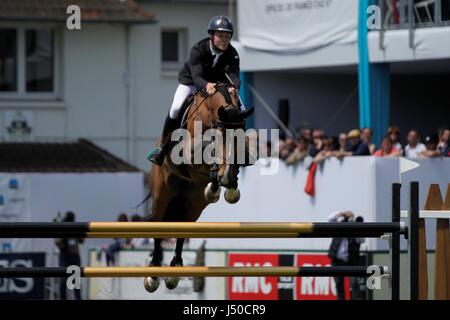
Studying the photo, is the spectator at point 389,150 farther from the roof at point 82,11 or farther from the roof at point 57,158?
the roof at point 82,11

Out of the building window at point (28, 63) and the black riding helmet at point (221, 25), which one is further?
the building window at point (28, 63)

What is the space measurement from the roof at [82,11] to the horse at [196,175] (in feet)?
49.0

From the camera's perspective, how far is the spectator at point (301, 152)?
63.2 feet

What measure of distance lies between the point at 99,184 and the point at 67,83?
3117mm

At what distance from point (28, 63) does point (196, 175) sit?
668 inches

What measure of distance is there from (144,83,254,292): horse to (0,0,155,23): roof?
49.0 feet

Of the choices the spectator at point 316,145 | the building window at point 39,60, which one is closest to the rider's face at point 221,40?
the spectator at point 316,145

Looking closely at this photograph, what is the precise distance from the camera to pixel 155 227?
29.6 ft

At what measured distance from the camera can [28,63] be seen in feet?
90.2

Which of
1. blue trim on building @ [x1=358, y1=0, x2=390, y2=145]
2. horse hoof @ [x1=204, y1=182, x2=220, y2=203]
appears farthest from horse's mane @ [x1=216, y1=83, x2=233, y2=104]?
blue trim on building @ [x1=358, y1=0, x2=390, y2=145]

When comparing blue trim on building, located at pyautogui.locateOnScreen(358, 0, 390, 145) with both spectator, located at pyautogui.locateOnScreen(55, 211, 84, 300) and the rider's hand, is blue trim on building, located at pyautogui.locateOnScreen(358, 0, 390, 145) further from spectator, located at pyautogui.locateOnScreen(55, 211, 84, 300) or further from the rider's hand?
the rider's hand

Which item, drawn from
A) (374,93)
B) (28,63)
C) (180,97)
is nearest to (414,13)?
(374,93)

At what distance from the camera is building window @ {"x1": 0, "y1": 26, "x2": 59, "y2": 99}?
89.2 feet

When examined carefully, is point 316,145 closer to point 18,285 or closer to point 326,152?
point 326,152
